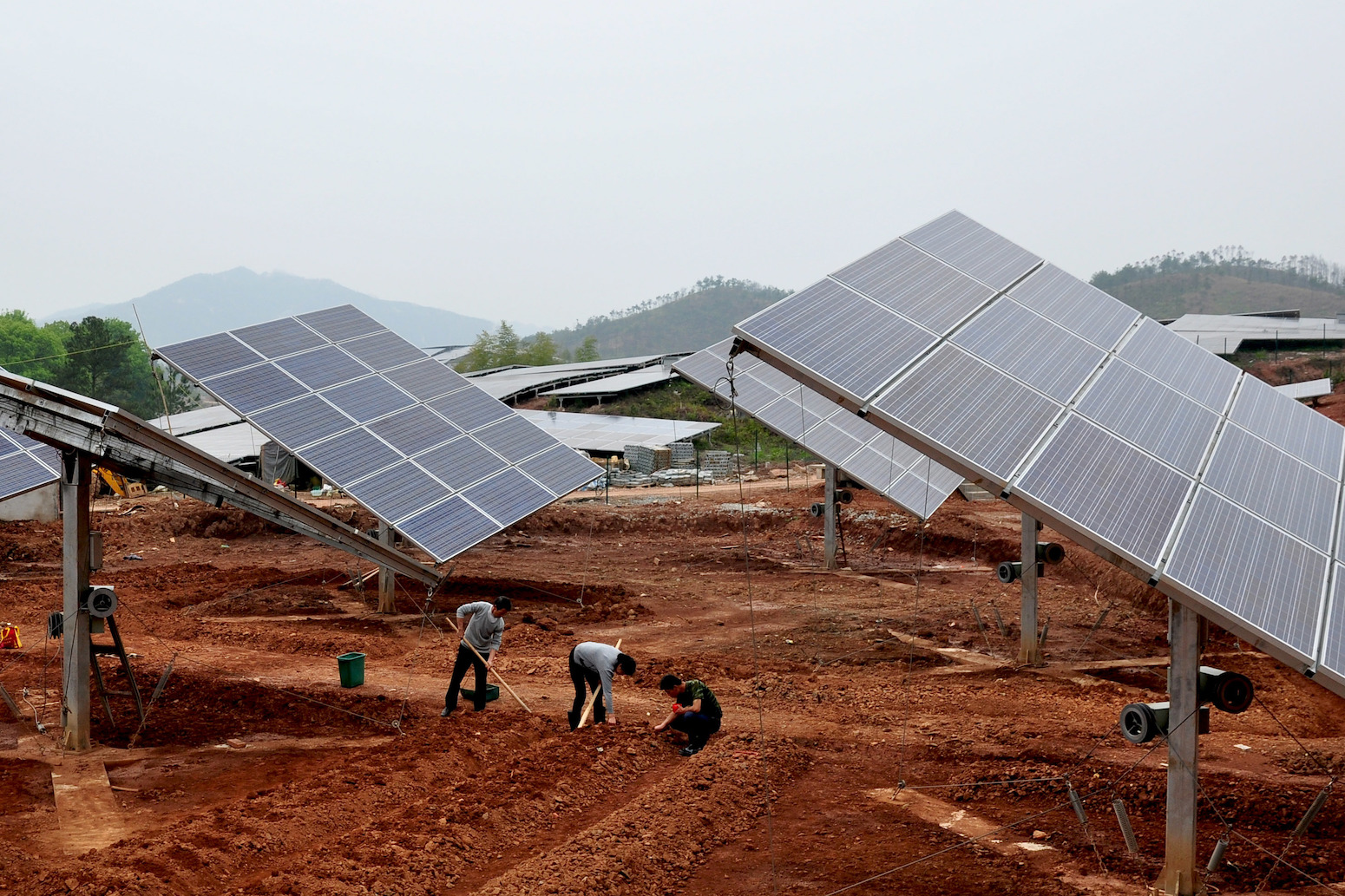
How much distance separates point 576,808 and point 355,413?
33.8ft

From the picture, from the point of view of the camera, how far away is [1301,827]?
27.9ft

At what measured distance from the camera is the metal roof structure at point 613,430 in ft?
148

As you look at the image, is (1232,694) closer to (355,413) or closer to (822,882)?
(822,882)

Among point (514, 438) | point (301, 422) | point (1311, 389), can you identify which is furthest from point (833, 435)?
point (1311, 389)

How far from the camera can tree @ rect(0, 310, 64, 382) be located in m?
74.8

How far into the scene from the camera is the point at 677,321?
179875 mm

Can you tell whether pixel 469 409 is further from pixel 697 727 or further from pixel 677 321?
pixel 677 321

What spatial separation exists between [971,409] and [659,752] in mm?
5794

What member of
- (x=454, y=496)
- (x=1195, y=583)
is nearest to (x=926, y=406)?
(x=1195, y=583)

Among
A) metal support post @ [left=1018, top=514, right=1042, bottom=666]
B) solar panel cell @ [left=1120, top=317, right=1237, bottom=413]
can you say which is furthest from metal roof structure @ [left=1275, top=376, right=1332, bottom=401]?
solar panel cell @ [left=1120, top=317, right=1237, bottom=413]

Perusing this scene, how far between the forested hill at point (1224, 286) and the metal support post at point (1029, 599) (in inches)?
4094

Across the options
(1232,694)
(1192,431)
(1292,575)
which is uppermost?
(1192,431)

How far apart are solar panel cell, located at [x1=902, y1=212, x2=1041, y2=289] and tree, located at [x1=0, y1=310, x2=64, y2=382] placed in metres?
75.8

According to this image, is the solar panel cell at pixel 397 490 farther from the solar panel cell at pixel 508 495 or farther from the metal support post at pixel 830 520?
the metal support post at pixel 830 520
